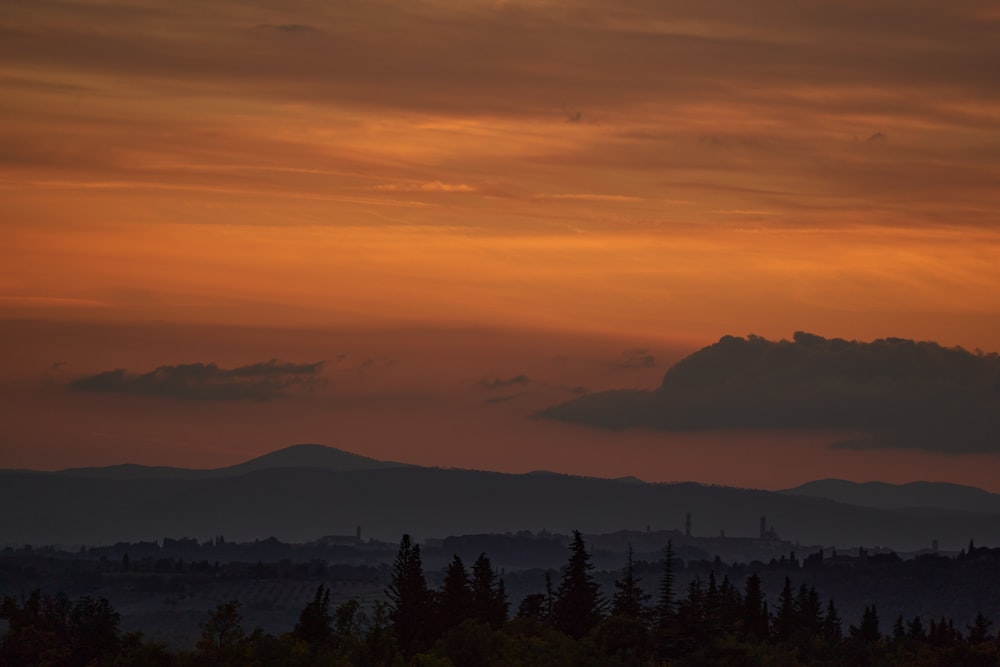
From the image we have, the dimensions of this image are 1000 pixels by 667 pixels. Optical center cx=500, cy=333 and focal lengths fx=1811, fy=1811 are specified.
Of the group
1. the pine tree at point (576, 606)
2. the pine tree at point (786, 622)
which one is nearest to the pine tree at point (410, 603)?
the pine tree at point (576, 606)

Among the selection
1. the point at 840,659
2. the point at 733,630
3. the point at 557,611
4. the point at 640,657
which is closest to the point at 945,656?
the point at 840,659

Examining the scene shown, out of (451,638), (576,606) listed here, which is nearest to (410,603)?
(576,606)

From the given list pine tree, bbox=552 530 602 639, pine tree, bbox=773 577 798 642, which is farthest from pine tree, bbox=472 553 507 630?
pine tree, bbox=773 577 798 642

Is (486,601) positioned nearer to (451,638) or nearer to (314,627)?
(451,638)

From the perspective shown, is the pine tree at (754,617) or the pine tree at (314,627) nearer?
the pine tree at (314,627)

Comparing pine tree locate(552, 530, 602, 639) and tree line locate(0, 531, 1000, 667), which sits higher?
pine tree locate(552, 530, 602, 639)

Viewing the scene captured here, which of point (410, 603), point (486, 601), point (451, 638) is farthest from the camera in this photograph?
point (486, 601)

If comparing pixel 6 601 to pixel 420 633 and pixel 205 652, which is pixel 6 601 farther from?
pixel 420 633

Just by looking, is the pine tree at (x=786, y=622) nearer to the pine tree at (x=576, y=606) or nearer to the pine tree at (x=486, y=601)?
the pine tree at (x=486, y=601)

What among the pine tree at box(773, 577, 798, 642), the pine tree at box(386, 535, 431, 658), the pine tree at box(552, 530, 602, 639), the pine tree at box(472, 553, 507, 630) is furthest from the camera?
the pine tree at box(773, 577, 798, 642)

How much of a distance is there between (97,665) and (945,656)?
6709 cm

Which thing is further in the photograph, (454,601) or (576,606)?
Answer: (454,601)

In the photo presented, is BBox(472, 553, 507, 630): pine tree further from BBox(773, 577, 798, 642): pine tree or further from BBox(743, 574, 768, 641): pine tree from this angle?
BBox(773, 577, 798, 642): pine tree

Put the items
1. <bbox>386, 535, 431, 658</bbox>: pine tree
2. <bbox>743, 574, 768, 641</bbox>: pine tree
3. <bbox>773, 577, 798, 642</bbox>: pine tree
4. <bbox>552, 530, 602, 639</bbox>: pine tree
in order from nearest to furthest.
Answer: <bbox>386, 535, 431, 658</bbox>: pine tree < <bbox>552, 530, 602, 639</bbox>: pine tree < <bbox>743, 574, 768, 641</bbox>: pine tree < <bbox>773, 577, 798, 642</bbox>: pine tree
